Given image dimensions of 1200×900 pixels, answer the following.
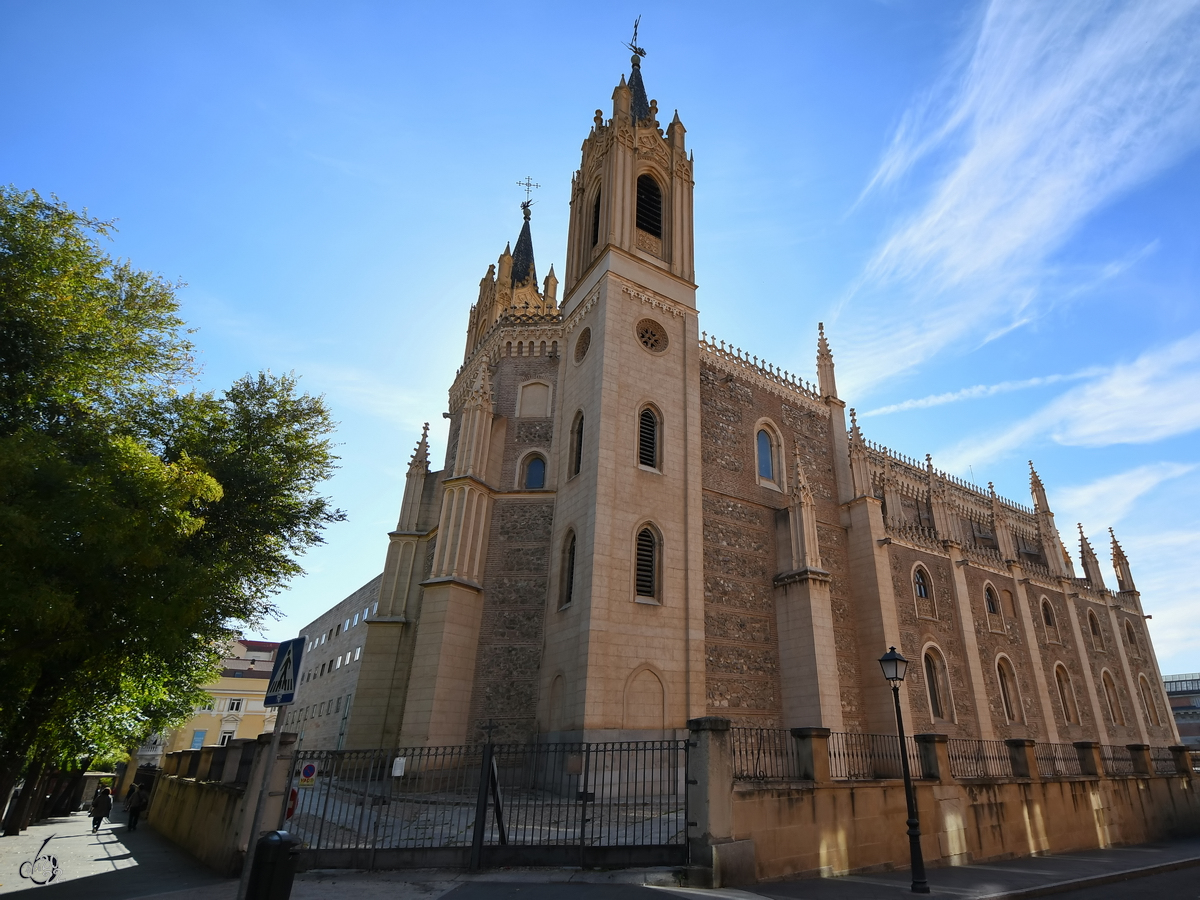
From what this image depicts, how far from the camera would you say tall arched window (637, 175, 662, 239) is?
25.2 meters

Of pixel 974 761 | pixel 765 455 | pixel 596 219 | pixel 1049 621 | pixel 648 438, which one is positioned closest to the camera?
pixel 974 761

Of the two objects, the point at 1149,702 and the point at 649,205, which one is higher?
the point at 649,205

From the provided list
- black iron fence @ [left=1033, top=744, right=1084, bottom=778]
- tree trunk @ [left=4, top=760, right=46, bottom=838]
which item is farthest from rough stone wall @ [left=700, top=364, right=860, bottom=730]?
tree trunk @ [left=4, top=760, right=46, bottom=838]

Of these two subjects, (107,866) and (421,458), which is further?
(421,458)

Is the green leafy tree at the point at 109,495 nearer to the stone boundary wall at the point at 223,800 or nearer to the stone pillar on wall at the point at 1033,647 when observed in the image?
the stone boundary wall at the point at 223,800

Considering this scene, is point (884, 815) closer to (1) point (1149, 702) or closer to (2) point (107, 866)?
(2) point (107, 866)

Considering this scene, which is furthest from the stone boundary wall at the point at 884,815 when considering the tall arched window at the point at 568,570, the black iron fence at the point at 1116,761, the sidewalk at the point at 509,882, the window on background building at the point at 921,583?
the tall arched window at the point at 568,570

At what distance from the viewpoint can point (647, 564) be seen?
19.3m

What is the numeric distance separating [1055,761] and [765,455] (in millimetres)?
12512

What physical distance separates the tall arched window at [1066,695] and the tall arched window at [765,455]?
1803cm

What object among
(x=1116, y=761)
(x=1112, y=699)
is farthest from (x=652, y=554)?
(x=1112, y=699)

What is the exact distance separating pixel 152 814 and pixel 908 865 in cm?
2275

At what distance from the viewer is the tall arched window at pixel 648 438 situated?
68.4 feet

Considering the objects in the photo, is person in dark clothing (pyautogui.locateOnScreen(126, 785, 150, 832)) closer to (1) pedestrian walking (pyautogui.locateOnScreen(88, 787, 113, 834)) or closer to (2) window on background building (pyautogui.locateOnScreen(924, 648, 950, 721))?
(1) pedestrian walking (pyautogui.locateOnScreen(88, 787, 113, 834))
